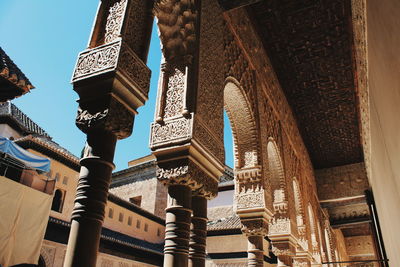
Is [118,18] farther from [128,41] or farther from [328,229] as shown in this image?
[328,229]

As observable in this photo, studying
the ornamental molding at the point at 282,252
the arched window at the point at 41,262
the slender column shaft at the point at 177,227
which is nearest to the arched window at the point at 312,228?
the ornamental molding at the point at 282,252

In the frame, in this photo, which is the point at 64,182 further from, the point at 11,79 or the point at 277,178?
the point at 277,178

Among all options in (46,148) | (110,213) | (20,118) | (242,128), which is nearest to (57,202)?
(46,148)

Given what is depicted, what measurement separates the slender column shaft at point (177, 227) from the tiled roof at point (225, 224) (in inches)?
503

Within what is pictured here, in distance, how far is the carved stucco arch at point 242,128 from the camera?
6.44 meters

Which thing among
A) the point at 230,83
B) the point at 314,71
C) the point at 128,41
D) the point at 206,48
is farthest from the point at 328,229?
the point at 128,41

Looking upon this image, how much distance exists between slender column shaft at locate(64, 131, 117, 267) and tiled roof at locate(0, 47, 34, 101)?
4898mm

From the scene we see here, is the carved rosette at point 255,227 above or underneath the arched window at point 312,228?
underneath

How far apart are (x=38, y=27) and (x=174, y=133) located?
6.65 m

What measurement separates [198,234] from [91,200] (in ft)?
5.44

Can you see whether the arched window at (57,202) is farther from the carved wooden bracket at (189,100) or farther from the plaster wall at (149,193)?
the carved wooden bracket at (189,100)

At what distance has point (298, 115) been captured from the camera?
1114 cm

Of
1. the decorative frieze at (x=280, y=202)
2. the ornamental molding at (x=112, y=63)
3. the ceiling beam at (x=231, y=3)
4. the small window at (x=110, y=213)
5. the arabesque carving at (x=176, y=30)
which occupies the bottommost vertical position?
the ornamental molding at (x=112, y=63)

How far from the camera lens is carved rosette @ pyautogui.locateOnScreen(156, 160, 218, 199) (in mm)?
3402
